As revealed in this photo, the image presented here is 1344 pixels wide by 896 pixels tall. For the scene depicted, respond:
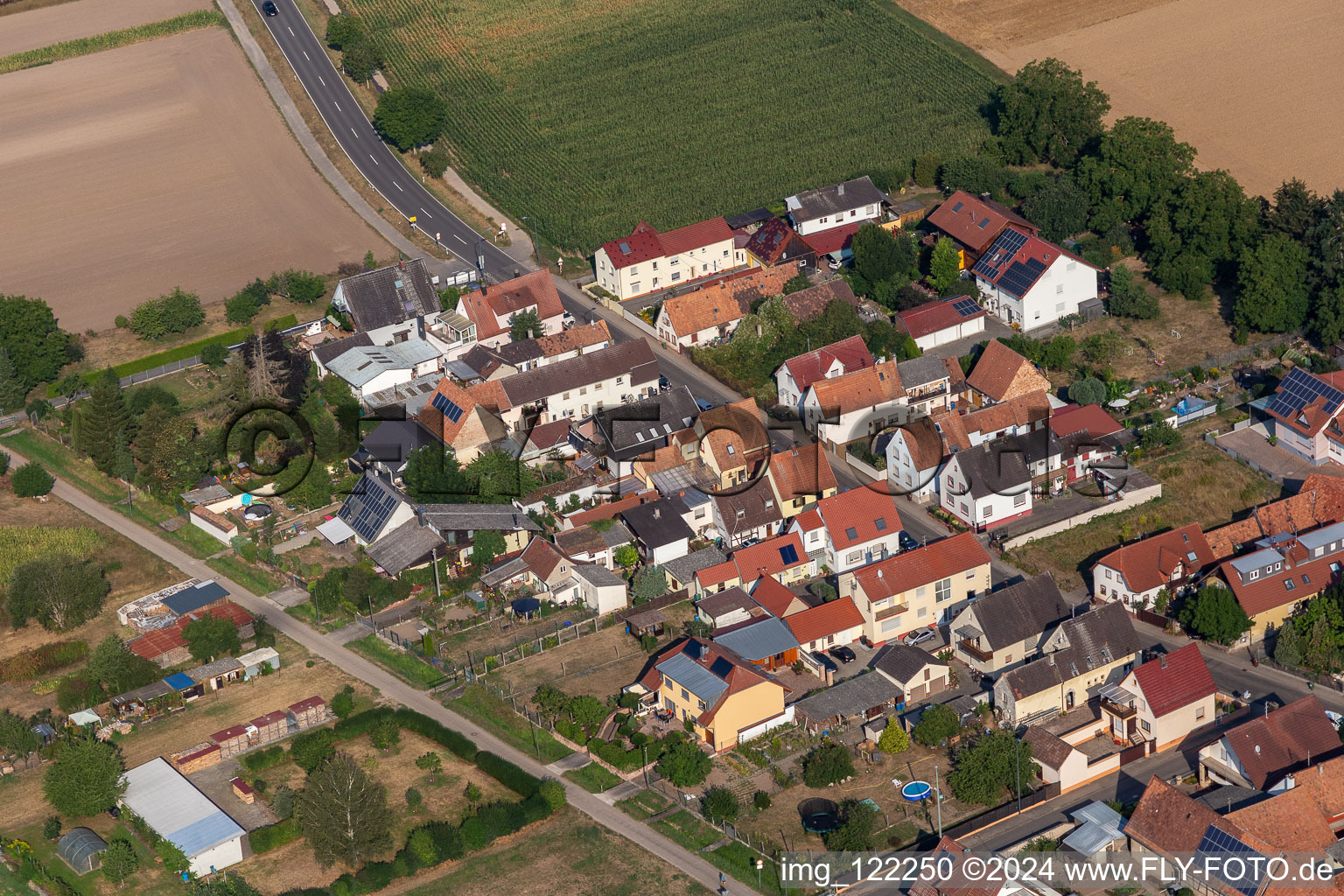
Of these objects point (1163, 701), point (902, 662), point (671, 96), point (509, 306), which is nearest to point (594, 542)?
point (902, 662)

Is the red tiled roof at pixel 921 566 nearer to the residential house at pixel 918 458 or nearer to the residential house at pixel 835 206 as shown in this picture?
the residential house at pixel 918 458

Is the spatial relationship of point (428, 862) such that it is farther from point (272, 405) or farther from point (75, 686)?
point (272, 405)

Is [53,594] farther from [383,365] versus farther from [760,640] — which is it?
[760,640]

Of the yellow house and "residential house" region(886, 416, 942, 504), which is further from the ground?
"residential house" region(886, 416, 942, 504)

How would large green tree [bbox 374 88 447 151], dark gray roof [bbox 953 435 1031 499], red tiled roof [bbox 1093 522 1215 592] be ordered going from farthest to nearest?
large green tree [bbox 374 88 447 151], dark gray roof [bbox 953 435 1031 499], red tiled roof [bbox 1093 522 1215 592]

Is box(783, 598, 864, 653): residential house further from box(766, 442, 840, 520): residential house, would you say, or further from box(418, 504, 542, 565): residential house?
box(418, 504, 542, 565): residential house

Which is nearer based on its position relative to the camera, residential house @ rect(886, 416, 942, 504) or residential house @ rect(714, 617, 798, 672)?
residential house @ rect(714, 617, 798, 672)

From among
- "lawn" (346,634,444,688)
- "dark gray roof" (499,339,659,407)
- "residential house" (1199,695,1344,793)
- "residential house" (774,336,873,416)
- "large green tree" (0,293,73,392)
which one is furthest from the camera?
"large green tree" (0,293,73,392)

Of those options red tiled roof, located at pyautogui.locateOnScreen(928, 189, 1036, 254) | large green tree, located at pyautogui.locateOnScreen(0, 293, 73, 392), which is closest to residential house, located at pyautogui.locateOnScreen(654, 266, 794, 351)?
red tiled roof, located at pyautogui.locateOnScreen(928, 189, 1036, 254)
